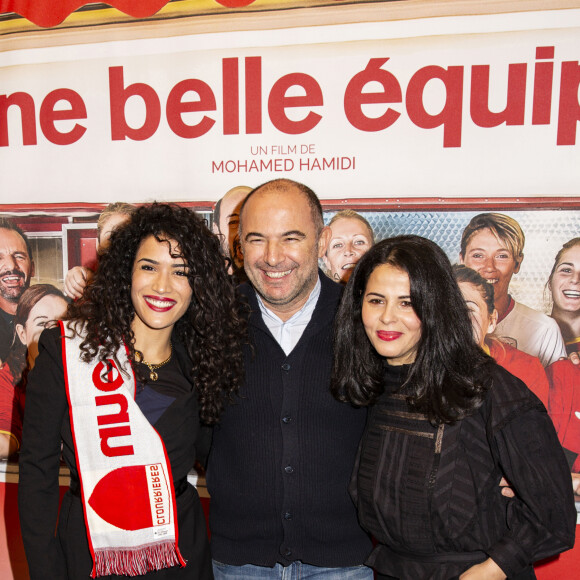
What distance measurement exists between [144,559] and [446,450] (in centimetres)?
103

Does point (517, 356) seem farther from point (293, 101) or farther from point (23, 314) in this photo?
point (23, 314)

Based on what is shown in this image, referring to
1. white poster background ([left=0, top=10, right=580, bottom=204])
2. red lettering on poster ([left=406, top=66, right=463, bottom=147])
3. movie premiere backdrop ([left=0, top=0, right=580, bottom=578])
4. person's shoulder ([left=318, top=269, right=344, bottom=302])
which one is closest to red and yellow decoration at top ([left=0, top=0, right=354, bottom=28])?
movie premiere backdrop ([left=0, top=0, right=580, bottom=578])

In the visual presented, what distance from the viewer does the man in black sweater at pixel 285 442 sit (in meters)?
1.70

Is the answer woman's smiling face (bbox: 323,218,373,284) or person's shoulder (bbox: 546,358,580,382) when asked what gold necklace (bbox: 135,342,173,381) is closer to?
woman's smiling face (bbox: 323,218,373,284)

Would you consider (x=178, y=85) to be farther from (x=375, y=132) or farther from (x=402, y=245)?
(x=402, y=245)

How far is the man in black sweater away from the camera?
1697 millimetres

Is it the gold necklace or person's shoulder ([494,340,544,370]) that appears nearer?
the gold necklace

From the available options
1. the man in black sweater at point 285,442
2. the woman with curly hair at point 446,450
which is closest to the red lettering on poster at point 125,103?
the man in black sweater at point 285,442

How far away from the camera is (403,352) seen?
59.3 inches

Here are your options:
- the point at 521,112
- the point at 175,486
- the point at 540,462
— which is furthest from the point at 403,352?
the point at 521,112

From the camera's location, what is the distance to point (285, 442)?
66.4 inches

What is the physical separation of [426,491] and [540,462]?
1.02 feet

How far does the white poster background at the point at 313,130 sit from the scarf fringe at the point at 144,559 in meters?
1.57

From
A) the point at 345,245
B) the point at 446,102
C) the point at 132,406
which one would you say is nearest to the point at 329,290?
the point at 345,245
